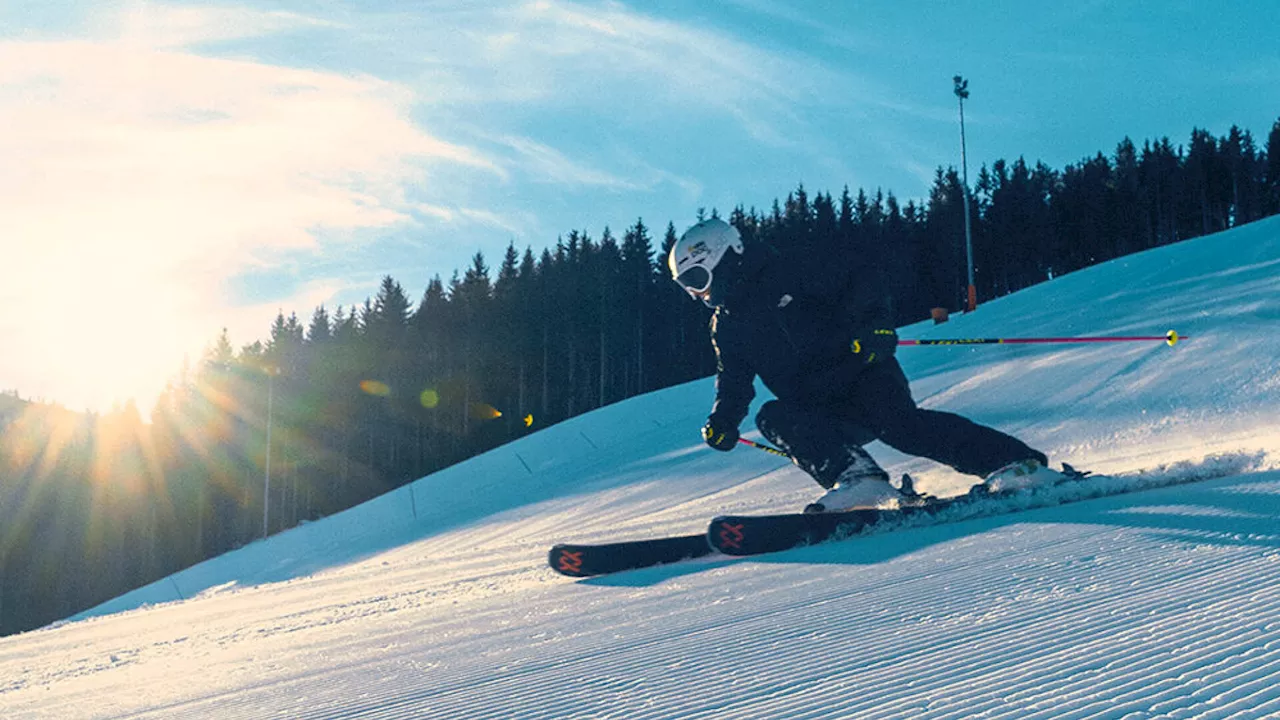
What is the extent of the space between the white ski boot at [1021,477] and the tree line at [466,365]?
43.9 m

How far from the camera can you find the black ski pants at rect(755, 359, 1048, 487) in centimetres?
475

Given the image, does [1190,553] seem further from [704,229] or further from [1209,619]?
[704,229]

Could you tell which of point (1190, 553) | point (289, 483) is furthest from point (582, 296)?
point (1190, 553)

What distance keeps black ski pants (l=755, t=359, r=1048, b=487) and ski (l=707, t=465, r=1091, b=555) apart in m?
0.44

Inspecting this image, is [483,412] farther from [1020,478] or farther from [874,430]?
[1020,478]

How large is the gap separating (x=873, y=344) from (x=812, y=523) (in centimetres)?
104

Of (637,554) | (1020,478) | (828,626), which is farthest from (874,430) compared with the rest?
(828,626)

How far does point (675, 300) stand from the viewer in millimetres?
52312

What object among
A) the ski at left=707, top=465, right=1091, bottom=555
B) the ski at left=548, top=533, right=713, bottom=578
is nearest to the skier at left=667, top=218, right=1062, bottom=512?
the ski at left=707, top=465, right=1091, bottom=555

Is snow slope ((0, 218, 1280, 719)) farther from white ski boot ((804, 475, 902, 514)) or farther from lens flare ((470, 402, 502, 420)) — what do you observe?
lens flare ((470, 402, 502, 420))

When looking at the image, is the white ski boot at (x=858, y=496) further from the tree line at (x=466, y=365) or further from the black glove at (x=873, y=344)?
the tree line at (x=466, y=365)

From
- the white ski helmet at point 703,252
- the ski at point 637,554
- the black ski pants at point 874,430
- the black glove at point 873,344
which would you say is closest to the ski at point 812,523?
the ski at point 637,554

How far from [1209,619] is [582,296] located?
4918cm

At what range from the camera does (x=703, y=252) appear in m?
4.91
